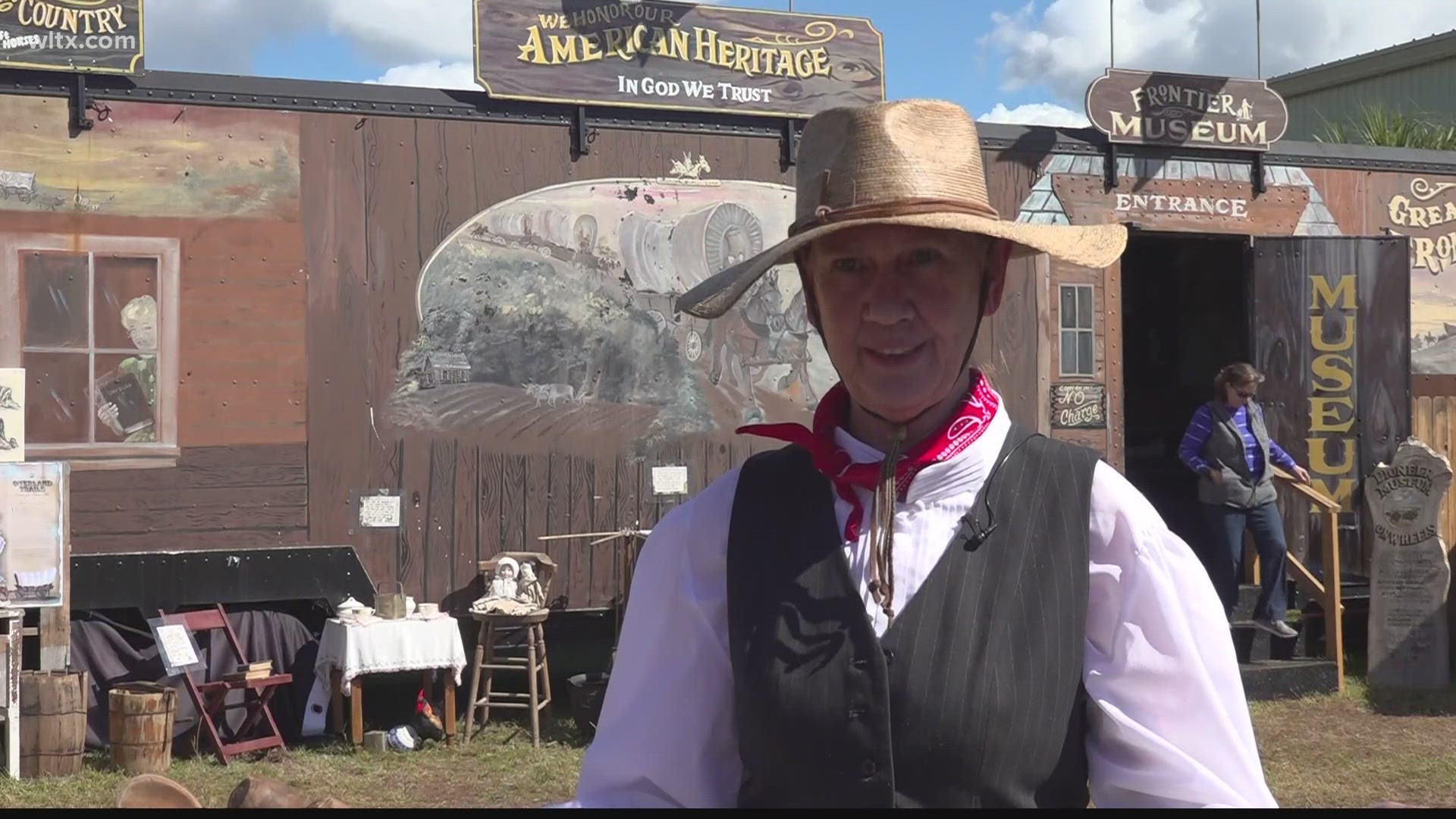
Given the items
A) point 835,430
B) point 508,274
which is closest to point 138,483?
point 508,274

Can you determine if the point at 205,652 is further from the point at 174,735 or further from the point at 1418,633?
the point at 1418,633

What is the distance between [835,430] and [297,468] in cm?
606

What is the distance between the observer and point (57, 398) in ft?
23.1

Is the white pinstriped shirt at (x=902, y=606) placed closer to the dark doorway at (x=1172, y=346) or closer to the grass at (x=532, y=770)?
the grass at (x=532, y=770)

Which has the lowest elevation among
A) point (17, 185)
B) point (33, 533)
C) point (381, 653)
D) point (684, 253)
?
point (381, 653)

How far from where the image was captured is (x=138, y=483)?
23.4 feet

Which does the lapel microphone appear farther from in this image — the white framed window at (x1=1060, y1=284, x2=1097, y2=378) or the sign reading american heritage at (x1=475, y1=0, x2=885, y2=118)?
the white framed window at (x1=1060, y1=284, x2=1097, y2=378)

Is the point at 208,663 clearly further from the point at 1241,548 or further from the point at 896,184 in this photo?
the point at 896,184

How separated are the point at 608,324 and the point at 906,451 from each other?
20.7ft

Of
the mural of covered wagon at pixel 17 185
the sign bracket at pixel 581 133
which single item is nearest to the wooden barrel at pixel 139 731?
the mural of covered wagon at pixel 17 185

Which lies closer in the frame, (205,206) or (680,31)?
(205,206)

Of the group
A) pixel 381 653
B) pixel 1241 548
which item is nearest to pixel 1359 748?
pixel 1241 548

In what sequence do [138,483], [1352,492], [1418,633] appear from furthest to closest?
[1352,492] → [1418,633] → [138,483]

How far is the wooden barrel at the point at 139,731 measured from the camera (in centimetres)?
650
